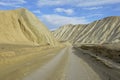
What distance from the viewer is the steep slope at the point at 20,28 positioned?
86.7 metres

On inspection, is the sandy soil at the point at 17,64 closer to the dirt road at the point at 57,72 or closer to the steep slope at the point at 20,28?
the dirt road at the point at 57,72

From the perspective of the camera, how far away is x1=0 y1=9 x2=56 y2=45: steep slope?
8674 cm

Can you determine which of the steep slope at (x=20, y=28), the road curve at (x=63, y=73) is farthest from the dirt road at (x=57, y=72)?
the steep slope at (x=20, y=28)


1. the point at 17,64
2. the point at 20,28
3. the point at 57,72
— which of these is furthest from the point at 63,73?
the point at 20,28

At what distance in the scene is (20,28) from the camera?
99.0 m

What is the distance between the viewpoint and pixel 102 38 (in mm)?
180250

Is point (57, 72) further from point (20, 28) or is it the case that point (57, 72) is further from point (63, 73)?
point (20, 28)

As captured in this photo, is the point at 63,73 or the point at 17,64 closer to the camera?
the point at 63,73

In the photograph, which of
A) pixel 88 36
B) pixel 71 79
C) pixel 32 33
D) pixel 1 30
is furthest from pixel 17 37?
pixel 88 36

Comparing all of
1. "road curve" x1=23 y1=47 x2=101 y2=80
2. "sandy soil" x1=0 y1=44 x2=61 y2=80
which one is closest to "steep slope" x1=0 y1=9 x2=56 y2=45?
"sandy soil" x1=0 y1=44 x2=61 y2=80

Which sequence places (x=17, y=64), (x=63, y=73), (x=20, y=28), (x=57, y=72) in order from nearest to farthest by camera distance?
(x=63, y=73) < (x=57, y=72) < (x=17, y=64) < (x=20, y=28)

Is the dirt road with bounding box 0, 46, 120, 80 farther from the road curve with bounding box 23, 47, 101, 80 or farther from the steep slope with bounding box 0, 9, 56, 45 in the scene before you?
the steep slope with bounding box 0, 9, 56, 45

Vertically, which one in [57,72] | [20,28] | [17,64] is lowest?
[17,64]

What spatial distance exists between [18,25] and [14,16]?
5572mm
